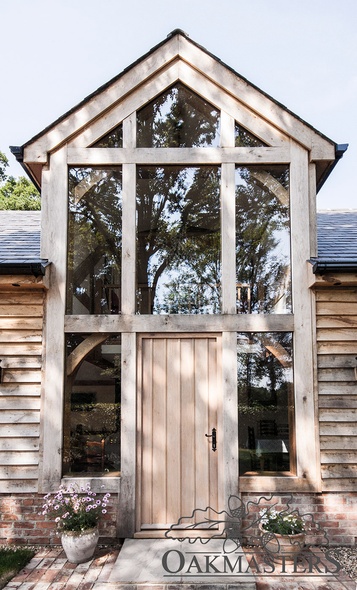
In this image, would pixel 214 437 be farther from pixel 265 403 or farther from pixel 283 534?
pixel 283 534

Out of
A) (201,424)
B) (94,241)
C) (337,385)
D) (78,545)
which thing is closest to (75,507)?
(78,545)

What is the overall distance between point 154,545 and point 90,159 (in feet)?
14.2

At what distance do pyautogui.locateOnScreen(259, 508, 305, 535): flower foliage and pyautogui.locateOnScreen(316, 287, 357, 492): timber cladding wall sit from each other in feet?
1.82

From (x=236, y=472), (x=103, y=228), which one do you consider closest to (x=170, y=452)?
(x=236, y=472)

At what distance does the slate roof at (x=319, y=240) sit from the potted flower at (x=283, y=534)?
→ 2.57 metres

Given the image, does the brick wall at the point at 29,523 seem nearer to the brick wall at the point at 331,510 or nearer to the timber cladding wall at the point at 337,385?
the brick wall at the point at 331,510

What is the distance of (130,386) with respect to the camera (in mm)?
5027

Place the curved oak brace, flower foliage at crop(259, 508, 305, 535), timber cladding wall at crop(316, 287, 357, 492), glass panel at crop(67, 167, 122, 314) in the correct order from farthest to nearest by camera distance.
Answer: glass panel at crop(67, 167, 122, 314) → the curved oak brace → timber cladding wall at crop(316, 287, 357, 492) → flower foliage at crop(259, 508, 305, 535)

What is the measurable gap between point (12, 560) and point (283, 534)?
2626mm

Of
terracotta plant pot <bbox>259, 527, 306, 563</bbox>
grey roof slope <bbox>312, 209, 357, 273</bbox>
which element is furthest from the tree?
terracotta plant pot <bbox>259, 527, 306, 563</bbox>

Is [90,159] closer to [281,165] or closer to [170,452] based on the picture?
[281,165]

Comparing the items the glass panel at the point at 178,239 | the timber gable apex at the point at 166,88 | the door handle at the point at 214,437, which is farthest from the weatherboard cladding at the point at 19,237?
the door handle at the point at 214,437

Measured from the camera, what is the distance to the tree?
2542cm

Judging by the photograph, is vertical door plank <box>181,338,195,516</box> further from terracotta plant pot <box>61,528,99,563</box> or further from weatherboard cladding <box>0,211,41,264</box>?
weatherboard cladding <box>0,211,41,264</box>
